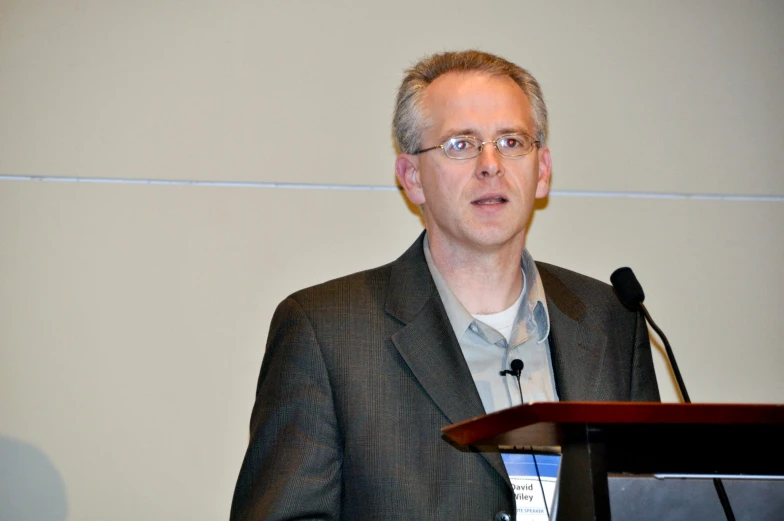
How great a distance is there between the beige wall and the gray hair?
36cm

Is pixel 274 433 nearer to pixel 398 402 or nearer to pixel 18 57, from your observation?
pixel 398 402

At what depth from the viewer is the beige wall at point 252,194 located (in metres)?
2.81

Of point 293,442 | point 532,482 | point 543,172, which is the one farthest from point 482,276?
point 293,442

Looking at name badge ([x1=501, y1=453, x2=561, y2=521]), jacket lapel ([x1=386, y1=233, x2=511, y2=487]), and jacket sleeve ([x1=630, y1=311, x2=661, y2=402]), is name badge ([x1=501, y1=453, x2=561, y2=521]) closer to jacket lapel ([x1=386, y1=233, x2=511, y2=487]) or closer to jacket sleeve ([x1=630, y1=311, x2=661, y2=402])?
jacket lapel ([x1=386, y1=233, x2=511, y2=487])

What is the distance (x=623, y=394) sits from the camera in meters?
2.45

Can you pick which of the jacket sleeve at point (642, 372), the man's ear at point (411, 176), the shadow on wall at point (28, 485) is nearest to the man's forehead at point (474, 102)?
the man's ear at point (411, 176)

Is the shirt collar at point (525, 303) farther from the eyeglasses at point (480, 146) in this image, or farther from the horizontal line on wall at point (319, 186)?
the horizontal line on wall at point (319, 186)

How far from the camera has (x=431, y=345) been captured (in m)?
2.29

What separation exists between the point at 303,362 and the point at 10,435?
1.15m

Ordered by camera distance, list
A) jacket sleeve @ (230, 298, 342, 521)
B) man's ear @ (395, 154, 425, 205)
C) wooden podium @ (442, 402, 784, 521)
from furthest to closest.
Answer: man's ear @ (395, 154, 425, 205), jacket sleeve @ (230, 298, 342, 521), wooden podium @ (442, 402, 784, 521)

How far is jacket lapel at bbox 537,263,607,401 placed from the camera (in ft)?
7.70

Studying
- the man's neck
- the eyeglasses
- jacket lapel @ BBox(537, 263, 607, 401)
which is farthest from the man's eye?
jacket lapel @ BBox(537, 263, 607, 401)

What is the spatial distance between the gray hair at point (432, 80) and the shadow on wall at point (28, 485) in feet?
5.06

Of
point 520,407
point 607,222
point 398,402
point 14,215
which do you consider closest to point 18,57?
point 14,215
